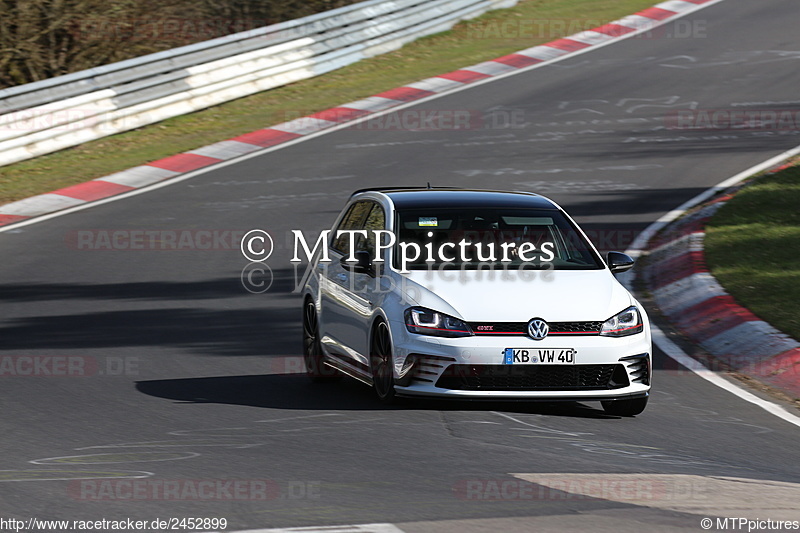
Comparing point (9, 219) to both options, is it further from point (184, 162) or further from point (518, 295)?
point (518, 295)

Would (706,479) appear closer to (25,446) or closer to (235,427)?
(235,427)

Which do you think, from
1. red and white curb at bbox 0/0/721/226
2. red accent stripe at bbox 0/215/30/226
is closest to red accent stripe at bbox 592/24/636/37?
red and white curb at bbox 0/0/721/226

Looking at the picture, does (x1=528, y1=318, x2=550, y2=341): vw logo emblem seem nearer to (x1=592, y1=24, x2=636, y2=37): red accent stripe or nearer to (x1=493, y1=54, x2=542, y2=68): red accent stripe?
(x1=493, y1=54, x2=542, y2=68): red accent stripe

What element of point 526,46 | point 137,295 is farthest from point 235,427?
point 526,46

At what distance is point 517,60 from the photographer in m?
29.0

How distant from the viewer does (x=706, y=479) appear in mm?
7402

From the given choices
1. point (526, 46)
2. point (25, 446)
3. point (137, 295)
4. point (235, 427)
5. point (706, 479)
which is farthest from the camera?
point (526, 46)

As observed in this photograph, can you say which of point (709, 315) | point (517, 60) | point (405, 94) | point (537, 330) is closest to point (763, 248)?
point (709, 315)

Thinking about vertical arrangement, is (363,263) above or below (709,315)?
above

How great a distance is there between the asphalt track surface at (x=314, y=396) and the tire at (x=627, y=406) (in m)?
0.14

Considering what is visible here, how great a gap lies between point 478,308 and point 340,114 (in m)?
15.7

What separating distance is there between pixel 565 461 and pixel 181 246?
31.1 ft

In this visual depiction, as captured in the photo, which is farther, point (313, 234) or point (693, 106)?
point (693, 106)

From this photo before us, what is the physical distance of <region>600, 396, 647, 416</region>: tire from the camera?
30.8 ft
